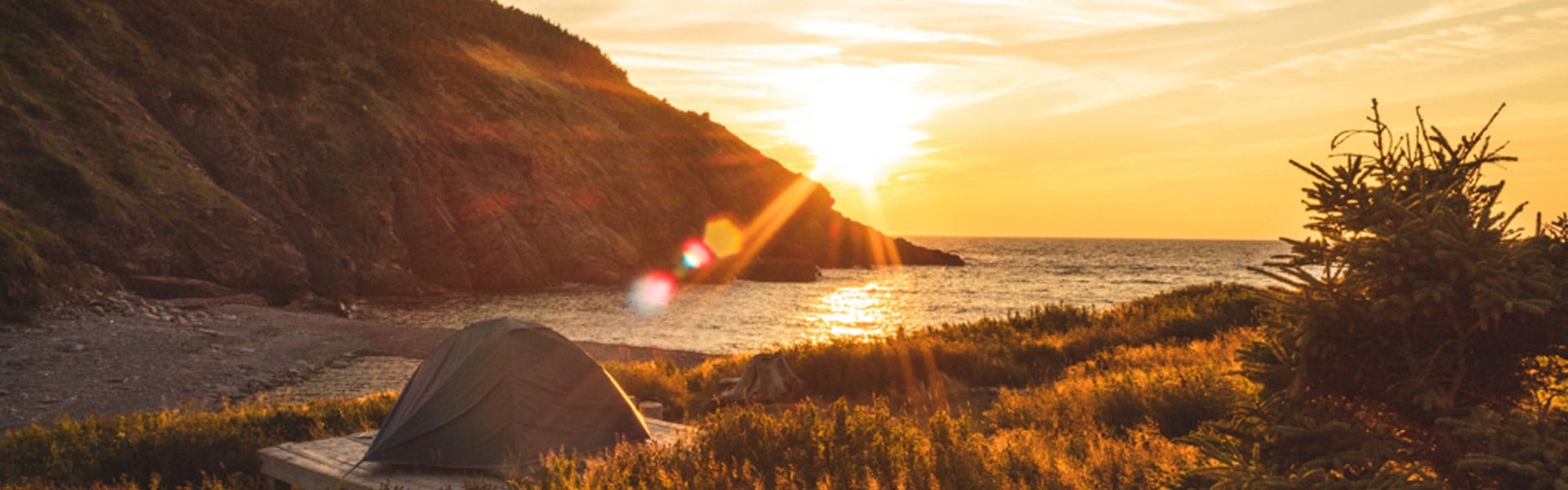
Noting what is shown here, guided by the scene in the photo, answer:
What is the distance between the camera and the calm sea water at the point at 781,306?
129 feet

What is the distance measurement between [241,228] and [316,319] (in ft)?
40.9

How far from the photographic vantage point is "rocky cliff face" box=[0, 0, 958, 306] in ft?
132

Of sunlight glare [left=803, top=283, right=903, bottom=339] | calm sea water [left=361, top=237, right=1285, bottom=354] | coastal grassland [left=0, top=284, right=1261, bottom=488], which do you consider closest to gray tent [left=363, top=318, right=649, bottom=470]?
coastal grassland [left=0, top=284, right=1261, bottom=488]

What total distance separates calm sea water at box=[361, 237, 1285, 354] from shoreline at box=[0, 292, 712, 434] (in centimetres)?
647

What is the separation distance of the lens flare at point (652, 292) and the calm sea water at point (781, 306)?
2.52 ft

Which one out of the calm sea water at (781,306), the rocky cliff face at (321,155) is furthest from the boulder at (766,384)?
the rocky cliff face at (321,155)

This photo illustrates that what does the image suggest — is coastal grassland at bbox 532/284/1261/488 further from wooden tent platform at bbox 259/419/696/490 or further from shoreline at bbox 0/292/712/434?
shoreline at bbox 0/292/712/434

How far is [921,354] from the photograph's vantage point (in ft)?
61.7

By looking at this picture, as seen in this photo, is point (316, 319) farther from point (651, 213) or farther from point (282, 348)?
point (651, 213)

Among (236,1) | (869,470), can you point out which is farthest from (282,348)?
(236,1)

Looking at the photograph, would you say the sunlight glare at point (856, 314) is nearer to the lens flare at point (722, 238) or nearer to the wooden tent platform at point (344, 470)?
the lens flare at point (722, 238)

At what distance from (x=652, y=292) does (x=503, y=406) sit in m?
51.9

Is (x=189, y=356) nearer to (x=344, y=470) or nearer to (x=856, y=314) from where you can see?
(x=344, y=470)

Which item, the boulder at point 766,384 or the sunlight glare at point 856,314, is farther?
the sunlight glare at point 856,314
